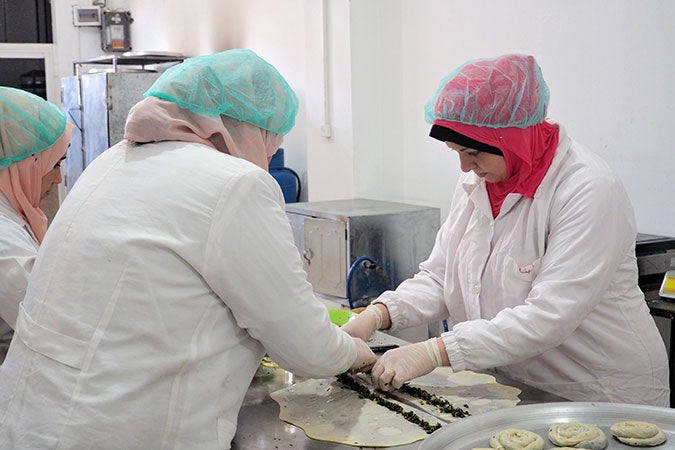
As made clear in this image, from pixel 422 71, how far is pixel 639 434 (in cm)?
283

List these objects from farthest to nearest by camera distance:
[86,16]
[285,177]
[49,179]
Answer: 1. [86,16]
2. [285,177]
3. [49,179]

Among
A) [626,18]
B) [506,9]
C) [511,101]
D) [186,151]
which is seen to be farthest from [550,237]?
[506,9]

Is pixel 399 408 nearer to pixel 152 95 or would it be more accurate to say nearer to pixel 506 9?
pixel 152 95

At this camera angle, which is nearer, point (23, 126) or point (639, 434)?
point (639, 434)

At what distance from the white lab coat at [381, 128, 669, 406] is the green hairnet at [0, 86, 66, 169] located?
1.28 m

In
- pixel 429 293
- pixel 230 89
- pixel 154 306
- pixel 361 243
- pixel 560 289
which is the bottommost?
pixel 361 243

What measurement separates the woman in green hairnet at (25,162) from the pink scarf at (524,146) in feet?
4.07

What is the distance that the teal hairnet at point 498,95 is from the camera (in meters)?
1.87

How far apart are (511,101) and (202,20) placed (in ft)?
15.4

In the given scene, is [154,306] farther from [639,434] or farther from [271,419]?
[639,434]

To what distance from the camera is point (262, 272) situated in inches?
52.2

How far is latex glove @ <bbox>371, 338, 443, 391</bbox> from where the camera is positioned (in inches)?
67.9

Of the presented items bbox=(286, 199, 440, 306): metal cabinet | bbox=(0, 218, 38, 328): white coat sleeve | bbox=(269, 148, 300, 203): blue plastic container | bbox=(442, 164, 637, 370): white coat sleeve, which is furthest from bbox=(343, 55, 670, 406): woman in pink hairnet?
bbox=(269, 148, 300, 203): blue plastic container

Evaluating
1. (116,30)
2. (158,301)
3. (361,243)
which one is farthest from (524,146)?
(116,30)
